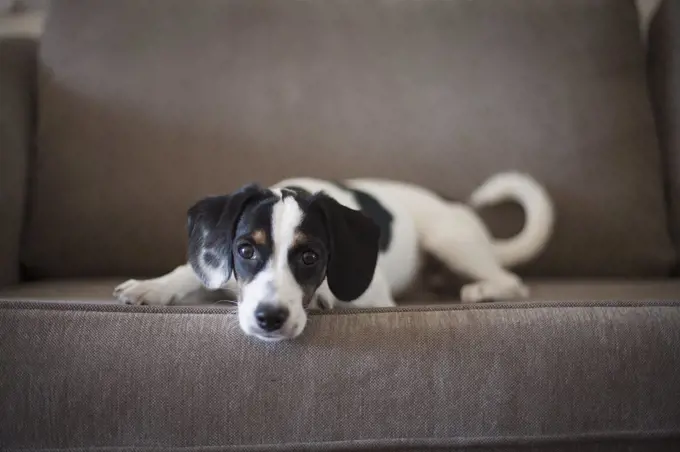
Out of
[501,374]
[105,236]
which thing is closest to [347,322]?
[501,374]

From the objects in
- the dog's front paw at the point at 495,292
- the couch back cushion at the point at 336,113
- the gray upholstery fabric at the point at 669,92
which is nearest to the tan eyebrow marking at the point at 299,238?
the dog's front paw at the point at 495,292

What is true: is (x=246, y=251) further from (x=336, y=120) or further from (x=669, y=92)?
(x=669, y=92)

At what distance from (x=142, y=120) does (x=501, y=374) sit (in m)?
1.26

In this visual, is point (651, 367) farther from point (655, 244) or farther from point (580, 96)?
point (580, 96)

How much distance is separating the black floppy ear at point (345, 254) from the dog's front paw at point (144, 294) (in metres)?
0.36

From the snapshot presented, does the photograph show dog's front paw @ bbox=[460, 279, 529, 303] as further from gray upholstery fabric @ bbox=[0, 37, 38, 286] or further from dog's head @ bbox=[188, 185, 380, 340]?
gray upholstery fabric @ bbox=[0, 37, 38, 286]

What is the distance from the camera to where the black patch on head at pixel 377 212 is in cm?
156

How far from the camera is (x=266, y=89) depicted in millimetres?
1844

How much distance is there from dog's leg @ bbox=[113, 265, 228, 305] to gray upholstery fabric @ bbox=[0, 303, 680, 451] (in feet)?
0.59

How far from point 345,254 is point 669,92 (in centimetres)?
125

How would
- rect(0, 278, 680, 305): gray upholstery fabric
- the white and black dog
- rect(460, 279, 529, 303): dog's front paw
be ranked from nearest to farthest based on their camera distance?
1. the white and black dog
2. rect(0, 278, 680, 305): gray upholstery fabric
3. rect(460, 279, 529, 303): dog's front paw

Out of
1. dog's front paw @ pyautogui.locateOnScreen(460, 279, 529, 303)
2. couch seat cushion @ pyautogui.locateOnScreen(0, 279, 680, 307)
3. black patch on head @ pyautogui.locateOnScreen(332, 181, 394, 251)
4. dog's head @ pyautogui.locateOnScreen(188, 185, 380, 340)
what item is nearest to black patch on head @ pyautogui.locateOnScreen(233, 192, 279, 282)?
dog's head @ pyautogui.locateOnScreen(188, 185, 380, 340)

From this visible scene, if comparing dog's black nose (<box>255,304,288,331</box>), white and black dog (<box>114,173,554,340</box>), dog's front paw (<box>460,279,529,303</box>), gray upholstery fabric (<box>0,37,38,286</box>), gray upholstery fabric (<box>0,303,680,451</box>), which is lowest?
gray upholstery fabric (<box>0,303,680,451</box>)

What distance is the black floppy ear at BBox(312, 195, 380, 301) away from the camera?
1203 millimetres
